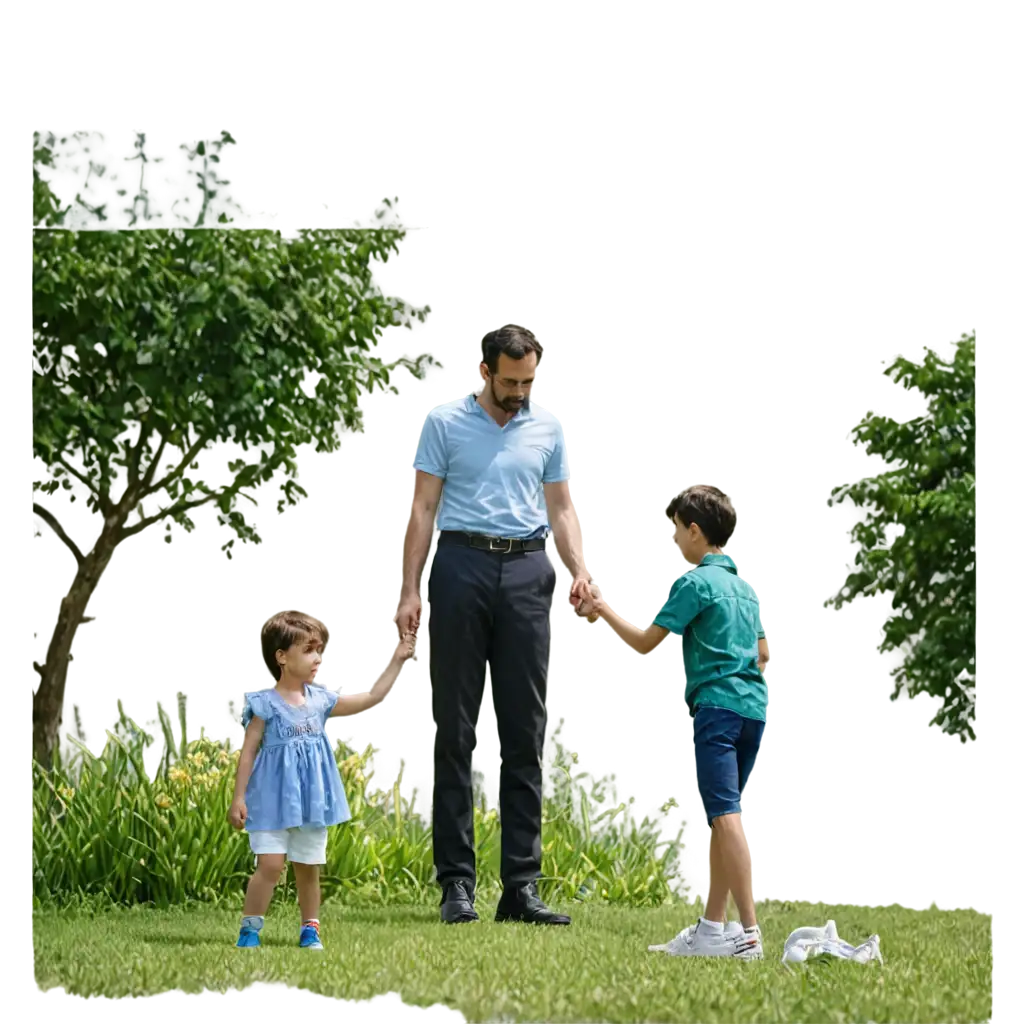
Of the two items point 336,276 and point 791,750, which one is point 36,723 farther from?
point 791,750

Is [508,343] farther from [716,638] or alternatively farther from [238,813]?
[238,813]

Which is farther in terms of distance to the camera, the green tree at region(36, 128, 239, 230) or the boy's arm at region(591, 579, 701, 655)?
the green tree at region(36, 128, 239, 230)

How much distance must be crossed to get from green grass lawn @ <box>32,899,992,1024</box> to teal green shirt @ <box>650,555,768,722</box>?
69 centimetres

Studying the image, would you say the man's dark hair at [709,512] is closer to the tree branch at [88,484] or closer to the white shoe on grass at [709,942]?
the white shoe on grass at [709,942]

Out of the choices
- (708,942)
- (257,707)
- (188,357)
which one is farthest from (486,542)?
(188,357)

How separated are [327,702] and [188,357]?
2.01 metres

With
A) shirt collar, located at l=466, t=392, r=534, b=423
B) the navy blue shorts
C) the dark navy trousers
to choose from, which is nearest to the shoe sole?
the dark navy trousers

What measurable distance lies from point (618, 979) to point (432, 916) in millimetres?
1750

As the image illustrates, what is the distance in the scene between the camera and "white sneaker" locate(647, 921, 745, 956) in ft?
13.9

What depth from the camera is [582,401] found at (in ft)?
19.2

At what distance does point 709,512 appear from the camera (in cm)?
447

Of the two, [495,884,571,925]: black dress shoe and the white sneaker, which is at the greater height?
the white sneaker

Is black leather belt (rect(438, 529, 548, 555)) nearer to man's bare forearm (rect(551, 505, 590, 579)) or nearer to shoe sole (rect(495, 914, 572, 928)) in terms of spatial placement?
man's bare forearm (rect(551, 505, 590, 579))

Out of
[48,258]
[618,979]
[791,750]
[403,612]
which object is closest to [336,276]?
[48,258]
